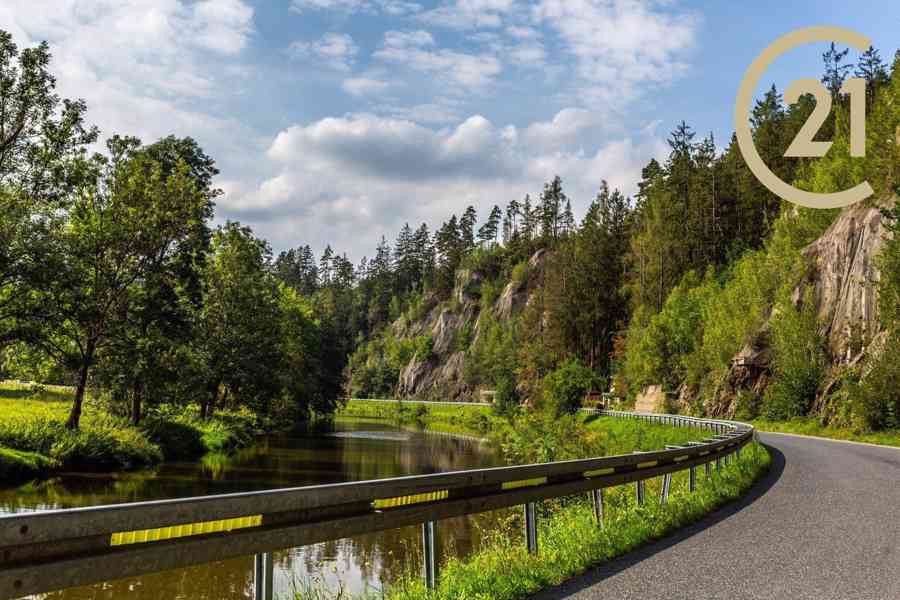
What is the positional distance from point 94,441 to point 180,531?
23177 mm

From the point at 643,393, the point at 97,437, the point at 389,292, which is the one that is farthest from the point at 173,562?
the point at 389,292

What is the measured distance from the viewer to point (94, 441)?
80.1 ft

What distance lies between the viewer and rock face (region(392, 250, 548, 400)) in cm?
11619

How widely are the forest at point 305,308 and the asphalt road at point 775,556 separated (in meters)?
21.4

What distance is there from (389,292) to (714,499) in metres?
157

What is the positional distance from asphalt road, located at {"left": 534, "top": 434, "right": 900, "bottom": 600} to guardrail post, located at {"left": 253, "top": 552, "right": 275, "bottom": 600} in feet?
7.96

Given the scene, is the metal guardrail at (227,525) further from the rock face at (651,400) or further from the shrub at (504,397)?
the shrub at (504,397)

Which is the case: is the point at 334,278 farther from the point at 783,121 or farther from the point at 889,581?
the point at 889,581

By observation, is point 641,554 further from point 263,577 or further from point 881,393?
point 881,393

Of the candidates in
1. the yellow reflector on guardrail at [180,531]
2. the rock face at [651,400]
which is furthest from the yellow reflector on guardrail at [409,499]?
the rock face at [651,400]

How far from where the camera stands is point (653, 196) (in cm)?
8494

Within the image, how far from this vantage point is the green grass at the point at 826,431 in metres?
30.3

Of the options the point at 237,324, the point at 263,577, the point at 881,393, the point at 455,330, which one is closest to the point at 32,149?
the point at 237,324

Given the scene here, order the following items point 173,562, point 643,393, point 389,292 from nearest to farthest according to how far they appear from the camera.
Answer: point 173,562, point 643,393, point 389,292
